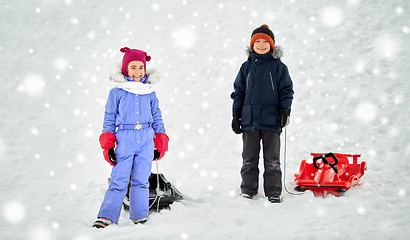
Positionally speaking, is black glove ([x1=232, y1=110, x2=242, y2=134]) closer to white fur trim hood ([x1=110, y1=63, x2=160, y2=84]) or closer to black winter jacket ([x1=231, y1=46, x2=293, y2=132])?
black winter jacket ([x1=231, y1=46, x2=293, y2=132])

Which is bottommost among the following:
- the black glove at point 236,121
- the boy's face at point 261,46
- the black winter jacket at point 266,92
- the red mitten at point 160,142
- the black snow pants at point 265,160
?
the black snow pants at point 265,160

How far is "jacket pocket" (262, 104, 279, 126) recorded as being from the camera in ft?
16.4

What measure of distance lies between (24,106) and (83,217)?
15.5ft

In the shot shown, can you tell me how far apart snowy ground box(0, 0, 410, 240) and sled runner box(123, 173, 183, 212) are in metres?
0.13

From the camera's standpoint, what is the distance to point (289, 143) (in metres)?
7.02

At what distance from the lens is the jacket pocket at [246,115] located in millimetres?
5062

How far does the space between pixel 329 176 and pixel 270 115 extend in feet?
3.48

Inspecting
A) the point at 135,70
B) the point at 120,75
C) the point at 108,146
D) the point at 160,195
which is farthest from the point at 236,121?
the point at 108,146

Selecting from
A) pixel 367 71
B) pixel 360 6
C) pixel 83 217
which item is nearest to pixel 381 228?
pixel 83 217

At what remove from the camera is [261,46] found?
201 inches

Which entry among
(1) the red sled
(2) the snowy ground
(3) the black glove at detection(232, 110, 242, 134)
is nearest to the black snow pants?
(3) the black glove at detection(232, 110, 242, 134)

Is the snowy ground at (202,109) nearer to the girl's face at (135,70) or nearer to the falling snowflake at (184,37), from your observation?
the falling snowflake at (184,37)

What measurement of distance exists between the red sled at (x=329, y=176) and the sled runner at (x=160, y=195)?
153cm

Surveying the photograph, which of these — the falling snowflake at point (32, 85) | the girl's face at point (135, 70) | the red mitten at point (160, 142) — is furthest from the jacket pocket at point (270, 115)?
the falling snowflake at point (32, 85)
